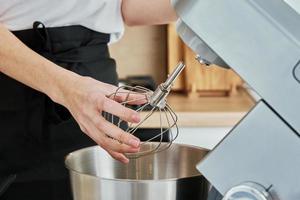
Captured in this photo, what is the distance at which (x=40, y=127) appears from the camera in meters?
0.86

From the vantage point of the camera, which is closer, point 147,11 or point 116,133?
point 116,133

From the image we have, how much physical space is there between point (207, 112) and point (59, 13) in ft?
2.58

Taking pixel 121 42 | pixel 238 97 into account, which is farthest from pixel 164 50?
pixel 238 97

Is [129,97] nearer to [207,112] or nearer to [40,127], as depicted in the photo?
[40,127]

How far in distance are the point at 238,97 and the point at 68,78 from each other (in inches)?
48.6

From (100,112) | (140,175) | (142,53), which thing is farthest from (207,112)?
(100,112)

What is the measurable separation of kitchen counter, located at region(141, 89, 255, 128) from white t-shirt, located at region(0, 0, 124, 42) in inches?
23.8

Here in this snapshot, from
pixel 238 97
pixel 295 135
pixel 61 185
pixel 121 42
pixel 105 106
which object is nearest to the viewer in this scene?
pixel 295 135

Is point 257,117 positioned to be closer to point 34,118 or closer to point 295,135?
point 295,135

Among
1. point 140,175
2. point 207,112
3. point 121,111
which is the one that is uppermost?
point 121,111

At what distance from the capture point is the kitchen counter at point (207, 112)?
1563 mm

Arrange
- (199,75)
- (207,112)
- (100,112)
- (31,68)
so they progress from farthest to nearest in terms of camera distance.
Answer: (199,75) → (207,112) → (31,68) → (100,112)

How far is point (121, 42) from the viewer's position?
6.36 feet

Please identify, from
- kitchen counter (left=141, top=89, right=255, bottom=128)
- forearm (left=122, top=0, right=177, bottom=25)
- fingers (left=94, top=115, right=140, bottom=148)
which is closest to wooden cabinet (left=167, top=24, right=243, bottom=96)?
kitchen counter (left=141, top=89, right=255, bottom=128)
